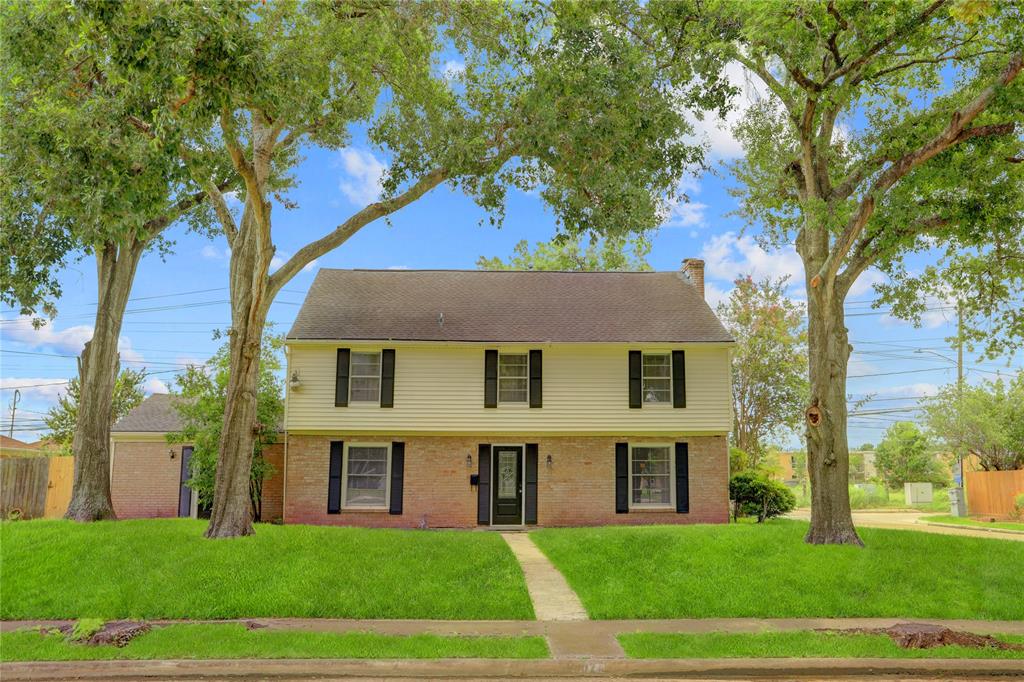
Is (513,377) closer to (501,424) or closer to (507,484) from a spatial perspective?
Result: (501,424)

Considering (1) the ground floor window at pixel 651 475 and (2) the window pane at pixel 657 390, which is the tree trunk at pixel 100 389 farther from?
(2) the window pane at pixel 657 390

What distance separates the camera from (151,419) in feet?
77.7

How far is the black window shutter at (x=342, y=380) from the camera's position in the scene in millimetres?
19969

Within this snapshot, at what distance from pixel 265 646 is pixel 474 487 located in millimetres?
11891

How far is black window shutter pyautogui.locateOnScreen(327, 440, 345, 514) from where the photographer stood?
64.7ft

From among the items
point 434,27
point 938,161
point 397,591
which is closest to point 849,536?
point 938,161

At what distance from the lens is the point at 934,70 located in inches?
580

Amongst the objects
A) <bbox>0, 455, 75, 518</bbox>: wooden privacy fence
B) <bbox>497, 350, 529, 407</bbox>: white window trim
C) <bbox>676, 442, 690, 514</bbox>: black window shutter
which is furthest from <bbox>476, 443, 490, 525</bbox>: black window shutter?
<bbox>0, 455, 75, 518</bbox>: wooden privacy fence

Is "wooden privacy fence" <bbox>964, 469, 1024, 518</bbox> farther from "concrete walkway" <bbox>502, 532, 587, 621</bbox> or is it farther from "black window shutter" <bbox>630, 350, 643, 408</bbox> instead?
"concrete walkway" <bbox>502, 532, 587, 621</bbox>

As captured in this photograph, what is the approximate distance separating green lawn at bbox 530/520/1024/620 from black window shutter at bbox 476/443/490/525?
18.9ft

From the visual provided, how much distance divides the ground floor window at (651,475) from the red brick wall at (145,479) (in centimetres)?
1388

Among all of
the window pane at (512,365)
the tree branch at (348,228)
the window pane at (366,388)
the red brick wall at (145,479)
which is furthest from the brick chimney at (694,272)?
the red brick wall at (145,479)

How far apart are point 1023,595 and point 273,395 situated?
17268 millimetres

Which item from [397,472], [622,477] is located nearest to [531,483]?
[622,477]
